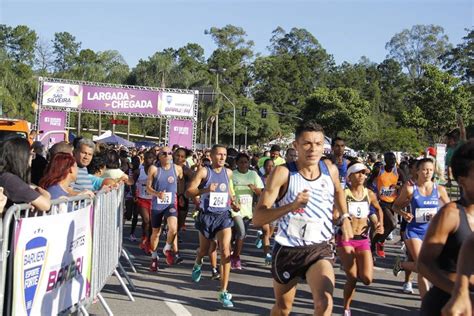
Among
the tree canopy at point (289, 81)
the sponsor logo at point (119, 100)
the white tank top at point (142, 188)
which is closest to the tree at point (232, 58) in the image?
the tree canopy at point (289, 81)

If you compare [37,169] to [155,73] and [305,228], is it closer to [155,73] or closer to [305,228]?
[305,228]

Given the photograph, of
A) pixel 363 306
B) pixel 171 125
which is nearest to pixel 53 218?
pixel 363 306

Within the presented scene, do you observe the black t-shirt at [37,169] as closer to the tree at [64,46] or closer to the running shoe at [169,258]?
the running shoe at [169,258]

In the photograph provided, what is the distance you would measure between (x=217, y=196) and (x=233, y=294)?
130cm

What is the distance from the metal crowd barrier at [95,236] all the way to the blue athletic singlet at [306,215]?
5.63ft

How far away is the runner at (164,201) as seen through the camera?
397 inches

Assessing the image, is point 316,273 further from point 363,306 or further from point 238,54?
point 238,54

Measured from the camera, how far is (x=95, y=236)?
6.15 meters

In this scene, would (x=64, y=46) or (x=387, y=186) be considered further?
(x=64, y=46)

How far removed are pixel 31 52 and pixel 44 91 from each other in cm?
5476

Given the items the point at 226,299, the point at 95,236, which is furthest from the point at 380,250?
the point at 95,236

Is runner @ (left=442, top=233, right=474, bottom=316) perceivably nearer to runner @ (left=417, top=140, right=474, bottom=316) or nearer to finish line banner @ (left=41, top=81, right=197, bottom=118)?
runner @ (left=417, top=140, right=474, bottom=316)

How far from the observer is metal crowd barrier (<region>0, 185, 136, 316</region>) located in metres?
4.24

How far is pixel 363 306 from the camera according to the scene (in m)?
7.98
